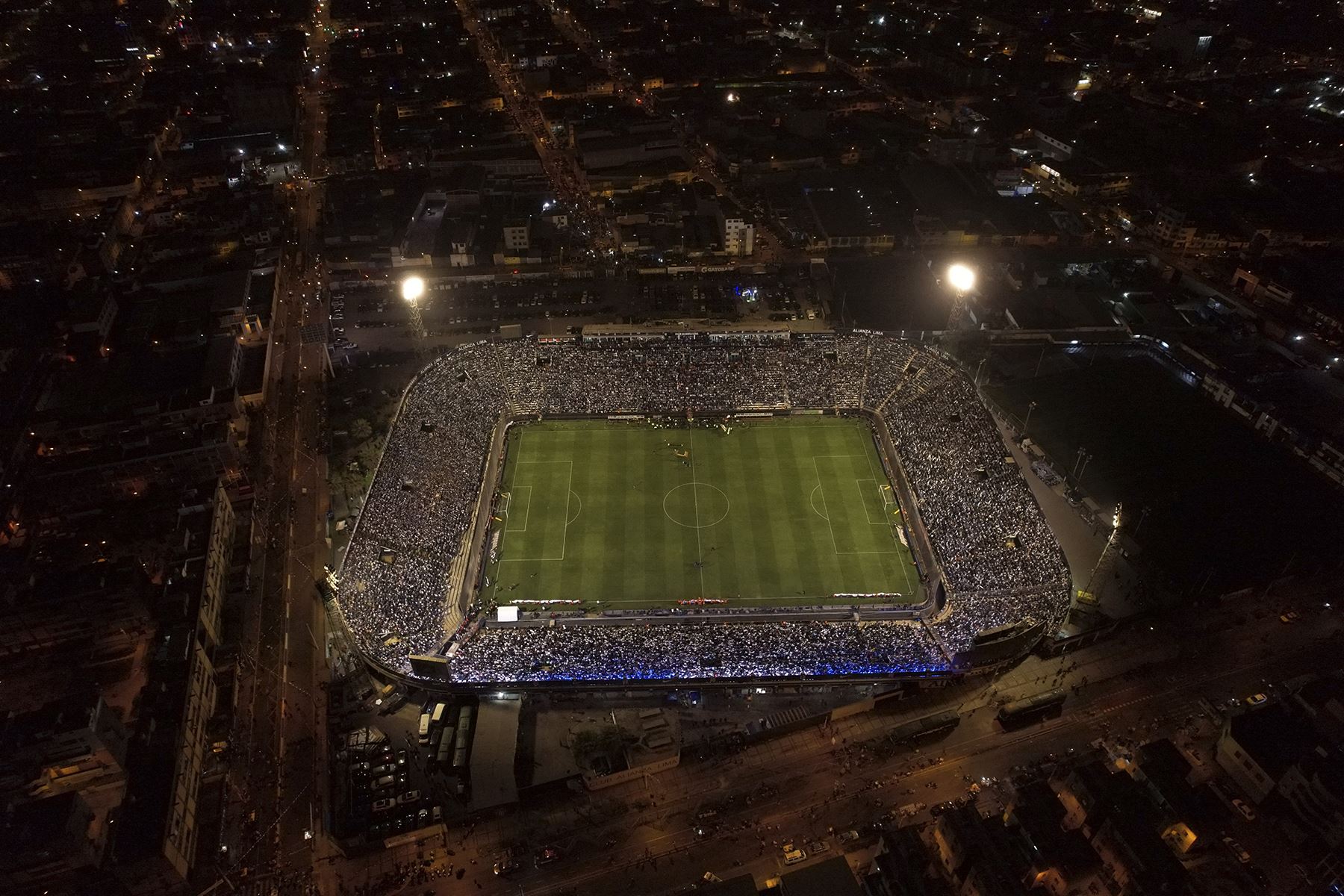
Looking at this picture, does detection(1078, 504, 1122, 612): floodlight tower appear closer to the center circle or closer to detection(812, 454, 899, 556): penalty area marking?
detection(812, 454, 899, 556): penalty area marking

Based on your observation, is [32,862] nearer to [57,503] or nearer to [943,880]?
[57,503]

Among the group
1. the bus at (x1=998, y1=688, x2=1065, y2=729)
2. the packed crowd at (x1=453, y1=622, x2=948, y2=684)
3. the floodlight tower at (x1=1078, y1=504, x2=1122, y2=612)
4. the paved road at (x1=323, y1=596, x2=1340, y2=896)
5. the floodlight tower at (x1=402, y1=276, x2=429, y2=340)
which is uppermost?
the floodlight tower at (x1=402, y1=276, x2=429, y2=340)

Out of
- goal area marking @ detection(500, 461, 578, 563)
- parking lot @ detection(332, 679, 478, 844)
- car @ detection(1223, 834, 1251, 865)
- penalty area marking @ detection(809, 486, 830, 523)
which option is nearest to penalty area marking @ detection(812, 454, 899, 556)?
penalty area marking @ detection(809, 486, 830, 523)

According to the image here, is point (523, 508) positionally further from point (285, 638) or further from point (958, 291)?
point (958, 291)

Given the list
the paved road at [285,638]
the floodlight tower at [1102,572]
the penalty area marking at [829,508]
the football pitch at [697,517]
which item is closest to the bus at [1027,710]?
the floodlight tower at [1102,572]

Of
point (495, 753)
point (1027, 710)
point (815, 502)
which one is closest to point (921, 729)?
point (1027, 710)

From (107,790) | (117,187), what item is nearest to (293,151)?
(117,187)

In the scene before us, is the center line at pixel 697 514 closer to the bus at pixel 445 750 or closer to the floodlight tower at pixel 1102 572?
the bus at pixel 445 750
